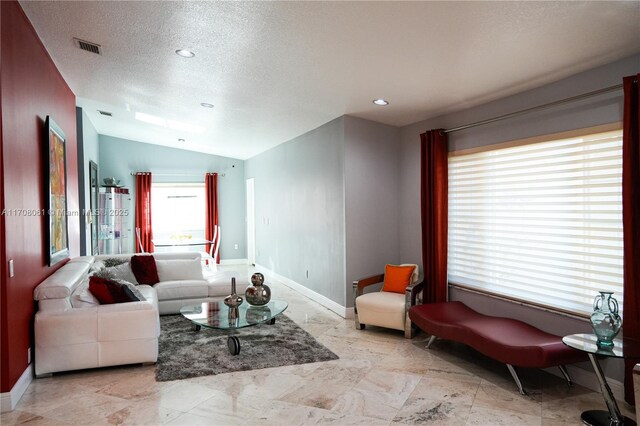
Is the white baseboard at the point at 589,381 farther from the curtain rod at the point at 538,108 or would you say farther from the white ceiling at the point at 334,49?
the white ceiling at the point at 334,49

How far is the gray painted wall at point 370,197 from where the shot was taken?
17.3 ft

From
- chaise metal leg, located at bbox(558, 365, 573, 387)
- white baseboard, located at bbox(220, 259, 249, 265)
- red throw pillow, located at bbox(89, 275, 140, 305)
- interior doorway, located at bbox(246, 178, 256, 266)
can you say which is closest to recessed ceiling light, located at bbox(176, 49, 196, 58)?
red throw pillow, located at bbox(89, 275, 140, 305)

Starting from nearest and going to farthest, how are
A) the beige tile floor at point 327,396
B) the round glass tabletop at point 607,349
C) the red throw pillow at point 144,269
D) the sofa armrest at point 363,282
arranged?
1. the round glass tabletop at point 607,349
2. the beige tile floor at point 327,396
3. the sofa armrest at point 363,282
4. the red throw pillow at point 144,269

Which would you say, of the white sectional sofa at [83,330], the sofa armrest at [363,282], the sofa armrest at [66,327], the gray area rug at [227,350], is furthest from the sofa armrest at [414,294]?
the sofa armrest at [66,327]

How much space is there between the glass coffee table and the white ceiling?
240 centimetres

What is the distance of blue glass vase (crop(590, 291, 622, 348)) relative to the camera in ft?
8.60

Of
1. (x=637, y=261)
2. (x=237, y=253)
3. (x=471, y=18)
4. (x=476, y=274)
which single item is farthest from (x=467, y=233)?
(x=237, y=253)

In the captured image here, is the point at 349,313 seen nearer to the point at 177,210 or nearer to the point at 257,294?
the point at 257,294

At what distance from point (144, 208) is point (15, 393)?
7.07m

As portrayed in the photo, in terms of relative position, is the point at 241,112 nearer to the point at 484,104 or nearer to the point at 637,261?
the point at 484,104

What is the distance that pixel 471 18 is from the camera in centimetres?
261

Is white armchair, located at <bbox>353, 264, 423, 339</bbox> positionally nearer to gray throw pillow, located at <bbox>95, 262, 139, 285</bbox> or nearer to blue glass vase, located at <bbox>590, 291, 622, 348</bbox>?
blue glass vase, located at <bbox>590, 291, 622, 348</bbox>

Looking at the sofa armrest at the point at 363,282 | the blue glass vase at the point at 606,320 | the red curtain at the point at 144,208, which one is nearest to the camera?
the blue glass vase at the point at 606,320

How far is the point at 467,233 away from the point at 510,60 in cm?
196
